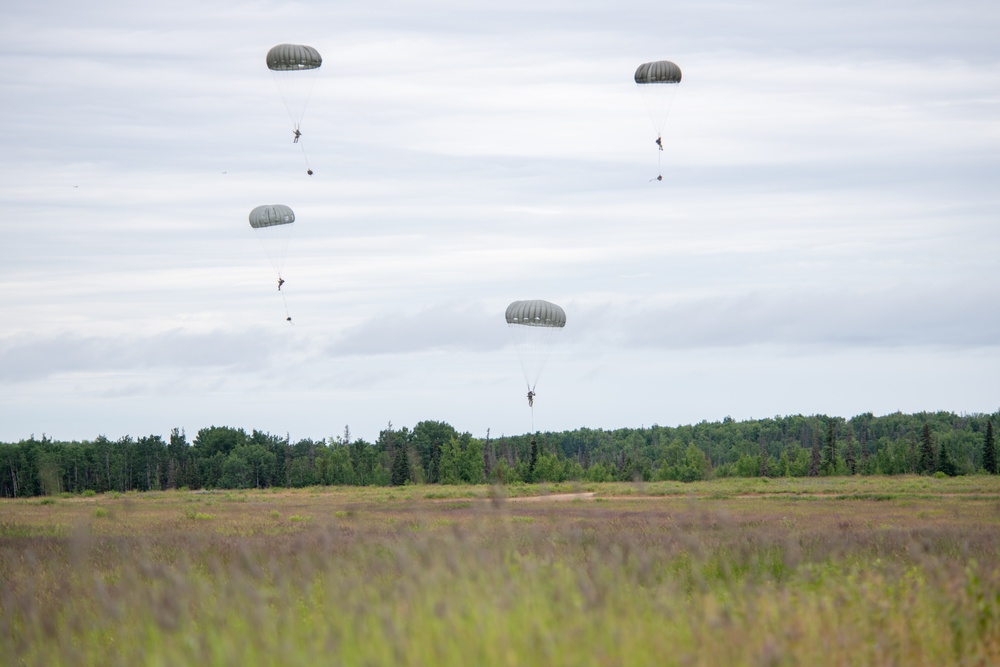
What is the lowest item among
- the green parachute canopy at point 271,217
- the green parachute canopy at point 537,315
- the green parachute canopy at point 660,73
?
the green parachute canopy at point 537,315

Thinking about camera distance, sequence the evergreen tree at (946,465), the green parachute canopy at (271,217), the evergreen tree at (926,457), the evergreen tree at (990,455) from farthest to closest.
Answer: the evergreen tree at (926,457) → the evergreen tree at (990,455) → the evergreen tree at (946,465) → the green parachute canopy at (271,217)

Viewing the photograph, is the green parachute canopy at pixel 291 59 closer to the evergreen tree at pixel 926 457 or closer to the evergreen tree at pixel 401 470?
the evergreen tree at pixel 401 470

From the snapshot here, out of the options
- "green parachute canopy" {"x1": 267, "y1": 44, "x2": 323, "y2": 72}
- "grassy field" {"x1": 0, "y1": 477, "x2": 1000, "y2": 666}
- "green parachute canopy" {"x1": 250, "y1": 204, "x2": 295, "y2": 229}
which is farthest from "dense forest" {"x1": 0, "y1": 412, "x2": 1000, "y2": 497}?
"grassy field" {"x1": 0, "y1": 477, "x2": 1000, "y2": 666}

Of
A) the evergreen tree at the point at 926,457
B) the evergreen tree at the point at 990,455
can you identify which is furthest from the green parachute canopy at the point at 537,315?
the evergreen tree at the point at 990,455

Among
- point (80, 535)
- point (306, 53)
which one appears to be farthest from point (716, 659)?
point (306, 53)

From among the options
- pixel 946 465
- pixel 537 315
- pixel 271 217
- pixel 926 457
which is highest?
pixel 271 217

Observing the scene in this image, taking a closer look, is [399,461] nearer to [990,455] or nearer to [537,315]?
[990,455]

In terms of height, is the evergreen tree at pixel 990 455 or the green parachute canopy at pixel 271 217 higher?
the green parachute canopy at pixel 271 217

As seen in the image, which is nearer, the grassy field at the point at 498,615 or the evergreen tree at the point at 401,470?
the grassy field at the point at 498,615

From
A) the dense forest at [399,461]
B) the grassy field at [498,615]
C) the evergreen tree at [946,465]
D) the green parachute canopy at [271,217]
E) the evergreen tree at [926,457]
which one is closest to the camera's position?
the grassy field at [498,615]

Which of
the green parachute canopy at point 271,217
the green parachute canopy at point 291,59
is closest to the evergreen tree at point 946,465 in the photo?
the green parachute canopy at point 271,217

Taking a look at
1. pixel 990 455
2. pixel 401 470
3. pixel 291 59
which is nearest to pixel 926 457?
pixel 990 455

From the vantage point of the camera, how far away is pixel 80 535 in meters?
7.55

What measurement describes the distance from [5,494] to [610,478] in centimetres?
8667
